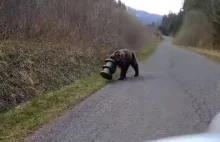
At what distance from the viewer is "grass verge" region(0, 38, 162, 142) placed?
276 inches

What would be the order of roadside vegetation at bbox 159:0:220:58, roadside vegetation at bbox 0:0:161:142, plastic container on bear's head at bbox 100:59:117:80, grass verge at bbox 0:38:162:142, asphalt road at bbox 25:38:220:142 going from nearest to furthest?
asphalt road at bbox 25:38:220:142, grass verge at bbox 0:38:162:142, roadside vegetation at bbox 0:0:161:142, plastic container on bear's head at bbox 100:59:117:80, roadside vegetation at bbox 159:0:220:58

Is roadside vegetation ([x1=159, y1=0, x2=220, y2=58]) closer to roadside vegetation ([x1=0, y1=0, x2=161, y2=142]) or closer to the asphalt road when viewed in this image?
roadside vegetation ([x1=0, y1=0, x2=161, y2=142])

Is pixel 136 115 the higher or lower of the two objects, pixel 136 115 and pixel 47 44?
the lower

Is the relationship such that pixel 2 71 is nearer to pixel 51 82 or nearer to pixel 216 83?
pixel 51 82

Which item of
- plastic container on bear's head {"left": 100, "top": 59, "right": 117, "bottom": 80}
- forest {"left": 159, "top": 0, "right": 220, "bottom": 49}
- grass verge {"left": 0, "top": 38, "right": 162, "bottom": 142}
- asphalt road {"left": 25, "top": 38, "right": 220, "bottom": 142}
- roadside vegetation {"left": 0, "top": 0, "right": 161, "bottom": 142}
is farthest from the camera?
forest {"left": 159, "top": 0, "right": 220, "bottom": 49}

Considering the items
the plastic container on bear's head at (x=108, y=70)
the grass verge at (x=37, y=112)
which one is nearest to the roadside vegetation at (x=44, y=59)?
the grass verge at (x=37, y=112)

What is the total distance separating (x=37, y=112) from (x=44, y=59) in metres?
4.45

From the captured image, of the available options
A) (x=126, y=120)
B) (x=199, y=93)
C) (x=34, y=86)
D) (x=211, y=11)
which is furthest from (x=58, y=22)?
(x=211, y=11)

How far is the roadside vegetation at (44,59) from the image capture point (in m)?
8.61

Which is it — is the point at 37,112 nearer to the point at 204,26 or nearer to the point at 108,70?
the point at 108,70

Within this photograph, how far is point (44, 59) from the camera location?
42.2 feet

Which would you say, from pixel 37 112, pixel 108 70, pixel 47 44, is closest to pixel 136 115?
pixel 37 112

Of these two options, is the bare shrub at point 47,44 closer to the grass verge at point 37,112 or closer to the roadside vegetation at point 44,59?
the roadside vegetation at point 44,59

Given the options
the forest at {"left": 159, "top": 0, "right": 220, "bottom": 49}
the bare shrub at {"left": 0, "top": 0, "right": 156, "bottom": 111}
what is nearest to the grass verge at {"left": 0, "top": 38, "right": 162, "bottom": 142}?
the bare shrub at {"left": 0, "top": 0, "right": 156, "bottom": 111}
